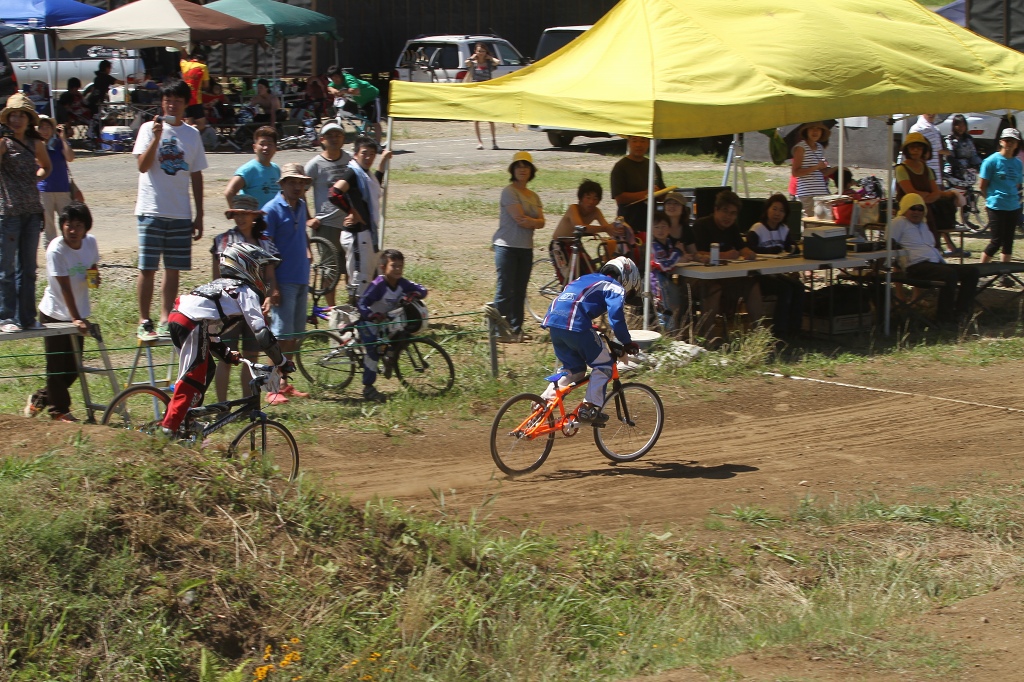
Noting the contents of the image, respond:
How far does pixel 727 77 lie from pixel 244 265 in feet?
19.3

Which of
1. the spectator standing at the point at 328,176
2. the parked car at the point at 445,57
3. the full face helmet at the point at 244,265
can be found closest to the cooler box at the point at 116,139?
the parked car at the point at 445,57

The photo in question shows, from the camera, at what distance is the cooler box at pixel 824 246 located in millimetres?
12625

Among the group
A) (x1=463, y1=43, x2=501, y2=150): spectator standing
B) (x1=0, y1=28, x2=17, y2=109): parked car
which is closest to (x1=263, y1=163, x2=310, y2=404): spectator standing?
A: (x1=0, y1=28, x2=17, y2=109): parked car

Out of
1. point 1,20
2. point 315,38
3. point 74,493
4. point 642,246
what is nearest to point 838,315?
point 642,246

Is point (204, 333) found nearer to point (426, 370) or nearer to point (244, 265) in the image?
point (244, 265)

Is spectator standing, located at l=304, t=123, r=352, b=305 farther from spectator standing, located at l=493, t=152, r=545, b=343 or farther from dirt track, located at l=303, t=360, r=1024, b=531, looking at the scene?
dirt track, located at l=303, t=360, r=1024, b=531

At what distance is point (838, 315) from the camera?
13.4 metres

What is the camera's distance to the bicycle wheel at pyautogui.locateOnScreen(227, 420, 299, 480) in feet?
25.1

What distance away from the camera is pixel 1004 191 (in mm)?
15992

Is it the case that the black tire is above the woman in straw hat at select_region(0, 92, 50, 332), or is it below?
above

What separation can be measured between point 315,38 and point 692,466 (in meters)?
26.7

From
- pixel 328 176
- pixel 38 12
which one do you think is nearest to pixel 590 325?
pixel 328 176

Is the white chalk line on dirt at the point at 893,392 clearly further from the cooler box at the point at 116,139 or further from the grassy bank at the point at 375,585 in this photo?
the cooler box at the point at 116,139

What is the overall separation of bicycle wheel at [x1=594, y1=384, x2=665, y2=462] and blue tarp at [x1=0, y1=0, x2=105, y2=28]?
1951 centimetres
